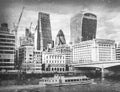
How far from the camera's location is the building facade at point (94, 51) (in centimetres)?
2261

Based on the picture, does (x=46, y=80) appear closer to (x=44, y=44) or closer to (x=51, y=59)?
(x=51, y=59)

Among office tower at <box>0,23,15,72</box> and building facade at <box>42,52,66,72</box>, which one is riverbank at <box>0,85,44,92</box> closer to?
office tower at <box>0,23,15,72</box>

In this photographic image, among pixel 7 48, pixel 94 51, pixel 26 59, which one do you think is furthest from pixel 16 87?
pixel 94 51

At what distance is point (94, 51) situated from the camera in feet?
79.3

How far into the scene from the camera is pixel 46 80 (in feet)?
43.9

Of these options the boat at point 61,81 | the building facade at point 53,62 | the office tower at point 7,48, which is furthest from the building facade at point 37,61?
the boat at point 61,81

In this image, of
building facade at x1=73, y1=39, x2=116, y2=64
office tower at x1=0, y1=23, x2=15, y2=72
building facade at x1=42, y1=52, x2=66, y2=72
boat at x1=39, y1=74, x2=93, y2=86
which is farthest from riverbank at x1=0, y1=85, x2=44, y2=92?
building facade at x1=73, y1=39, x2=116, y2=64

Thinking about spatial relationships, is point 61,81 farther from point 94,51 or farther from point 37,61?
point 94,51

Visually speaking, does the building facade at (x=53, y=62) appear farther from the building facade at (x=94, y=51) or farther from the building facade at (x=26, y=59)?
the building facade at (x=94, y=51)

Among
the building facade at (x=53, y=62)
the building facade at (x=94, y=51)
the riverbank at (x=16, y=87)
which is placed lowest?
the riverbank at (x=16, y=87)

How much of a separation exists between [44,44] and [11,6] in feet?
54.4

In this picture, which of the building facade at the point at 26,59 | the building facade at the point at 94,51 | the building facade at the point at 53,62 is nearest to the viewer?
the building facade at the point at 26,59

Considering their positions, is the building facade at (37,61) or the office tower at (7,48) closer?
the office tower at (7,48)

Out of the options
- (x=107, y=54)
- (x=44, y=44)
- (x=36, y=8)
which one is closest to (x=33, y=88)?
(x=36, y=8)
